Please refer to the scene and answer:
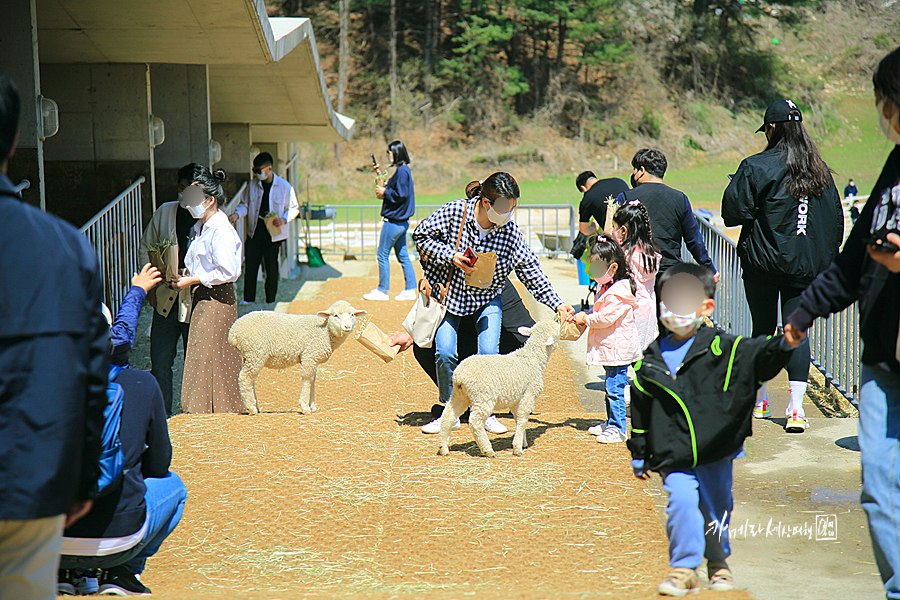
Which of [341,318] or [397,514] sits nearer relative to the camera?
[397,514]

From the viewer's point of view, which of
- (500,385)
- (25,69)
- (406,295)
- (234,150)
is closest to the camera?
(500,385)

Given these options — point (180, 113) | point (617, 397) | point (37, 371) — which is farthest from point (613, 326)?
point (180, 113)

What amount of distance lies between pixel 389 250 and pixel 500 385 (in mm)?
8030

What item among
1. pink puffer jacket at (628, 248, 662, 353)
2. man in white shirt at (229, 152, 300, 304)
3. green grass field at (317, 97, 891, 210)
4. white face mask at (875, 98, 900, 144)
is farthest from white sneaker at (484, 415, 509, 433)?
green grass field at (317, 97, 891, 210)

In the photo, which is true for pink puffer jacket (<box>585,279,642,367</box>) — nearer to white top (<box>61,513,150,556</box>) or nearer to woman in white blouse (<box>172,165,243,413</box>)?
woman in white blouse (<box>172,165,243,413</box>)

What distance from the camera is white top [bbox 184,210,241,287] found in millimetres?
6422

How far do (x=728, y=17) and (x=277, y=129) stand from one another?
45016 mm

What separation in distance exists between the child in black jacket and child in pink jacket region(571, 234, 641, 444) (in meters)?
2.21

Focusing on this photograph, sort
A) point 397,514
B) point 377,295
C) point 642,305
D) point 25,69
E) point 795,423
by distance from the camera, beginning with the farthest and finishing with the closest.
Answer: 1. point 377,295
2. point 25,69
3. point 642,305
4. point 795,423
5. point 397,514

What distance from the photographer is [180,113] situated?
36.2 ft

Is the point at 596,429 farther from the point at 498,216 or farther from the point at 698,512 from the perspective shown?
the point at 698,512

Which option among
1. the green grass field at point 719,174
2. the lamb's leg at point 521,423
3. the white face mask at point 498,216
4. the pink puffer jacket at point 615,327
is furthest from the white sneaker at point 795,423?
the green grass field at point 719,174

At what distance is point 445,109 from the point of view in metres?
49.2

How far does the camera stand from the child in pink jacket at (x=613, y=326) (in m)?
5.77
